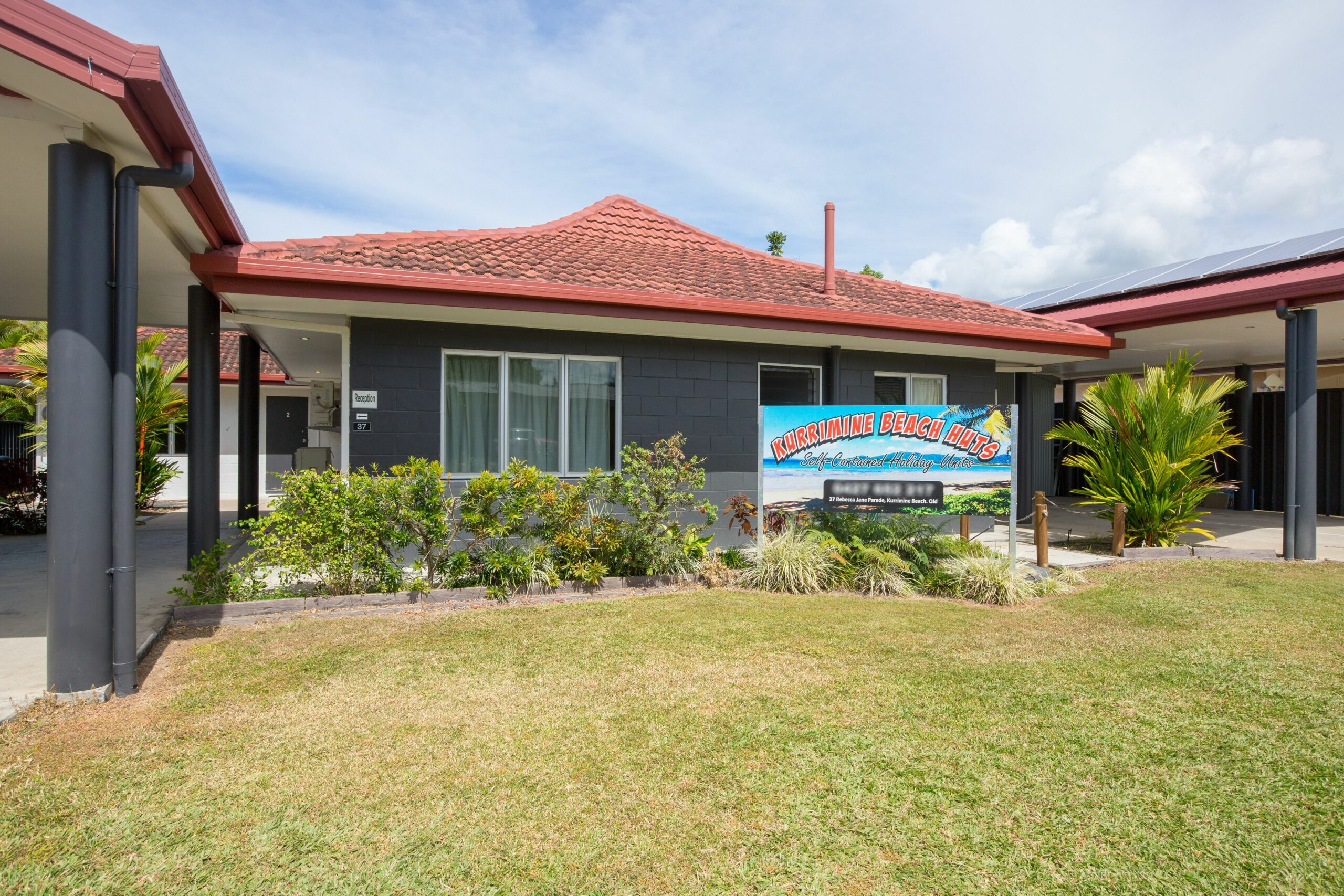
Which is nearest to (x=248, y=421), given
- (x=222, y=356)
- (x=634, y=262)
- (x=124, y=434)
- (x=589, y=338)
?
(x=589, y=338)

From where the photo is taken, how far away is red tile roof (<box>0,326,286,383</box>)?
16.2 metres

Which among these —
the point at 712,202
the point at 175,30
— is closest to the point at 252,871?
the point at 175,30

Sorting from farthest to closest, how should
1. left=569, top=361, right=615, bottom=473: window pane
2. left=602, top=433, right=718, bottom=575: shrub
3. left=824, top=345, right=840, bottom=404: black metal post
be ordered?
1. left=824, top=345, right=840, bottom=404: black metal post
2. left=569, top=361, right=615, bottom=473: window pane
3. left=602, top=433, right=718, bottom=575: shrub

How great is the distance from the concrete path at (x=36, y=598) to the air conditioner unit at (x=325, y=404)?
3321mm

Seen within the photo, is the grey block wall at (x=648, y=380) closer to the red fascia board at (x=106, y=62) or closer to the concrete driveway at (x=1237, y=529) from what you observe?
the concrete driveway at (x=1237, y=529)

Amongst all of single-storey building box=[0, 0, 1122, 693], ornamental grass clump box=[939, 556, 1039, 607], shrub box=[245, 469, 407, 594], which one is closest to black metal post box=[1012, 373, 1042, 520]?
single-storey building box=[0, 0, 1122, 693]

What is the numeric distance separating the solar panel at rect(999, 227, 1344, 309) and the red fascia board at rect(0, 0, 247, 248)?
1187cm

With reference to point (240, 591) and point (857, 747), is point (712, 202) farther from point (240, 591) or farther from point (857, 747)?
point (857, 747)

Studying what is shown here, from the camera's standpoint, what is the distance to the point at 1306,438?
8.89m

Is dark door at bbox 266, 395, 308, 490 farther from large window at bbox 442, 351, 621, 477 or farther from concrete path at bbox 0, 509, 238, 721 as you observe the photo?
large window at bbox 442, 351, 621, 477

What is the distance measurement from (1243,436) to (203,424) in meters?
17.6

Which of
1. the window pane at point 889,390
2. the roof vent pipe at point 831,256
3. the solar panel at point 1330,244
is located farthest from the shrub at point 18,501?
the solar panel at point 1330,244

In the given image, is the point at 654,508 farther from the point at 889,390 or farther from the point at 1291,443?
the point at 1291,443

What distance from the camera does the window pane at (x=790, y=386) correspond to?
997cm
